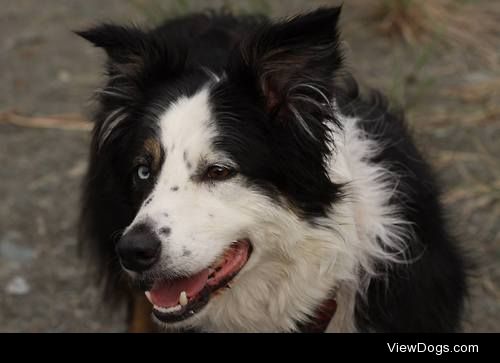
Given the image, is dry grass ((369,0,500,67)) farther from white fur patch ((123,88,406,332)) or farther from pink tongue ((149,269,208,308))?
pink tongue ((149,269,208,308))

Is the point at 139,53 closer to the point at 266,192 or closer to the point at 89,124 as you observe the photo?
the point at 266,192

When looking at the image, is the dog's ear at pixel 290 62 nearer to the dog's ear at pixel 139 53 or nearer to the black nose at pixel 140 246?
the dog's ear at pixel 139 53

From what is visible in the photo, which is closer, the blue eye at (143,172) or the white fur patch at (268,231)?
the white fur patch at (268,231)

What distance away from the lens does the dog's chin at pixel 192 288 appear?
10.7 ft

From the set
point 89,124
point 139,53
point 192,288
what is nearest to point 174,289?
point 192,288

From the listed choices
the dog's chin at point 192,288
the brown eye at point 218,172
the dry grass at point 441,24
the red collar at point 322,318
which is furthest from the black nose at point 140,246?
the dry grass at point 441,24

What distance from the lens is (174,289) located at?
131 inches

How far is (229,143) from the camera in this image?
10.8ft

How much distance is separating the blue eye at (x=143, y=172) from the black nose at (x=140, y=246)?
324mm

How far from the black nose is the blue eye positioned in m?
0.32

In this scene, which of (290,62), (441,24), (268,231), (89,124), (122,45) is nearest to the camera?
(290,62)

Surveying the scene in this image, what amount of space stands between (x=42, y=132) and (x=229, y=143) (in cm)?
318

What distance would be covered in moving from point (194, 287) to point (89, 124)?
2.96 m
